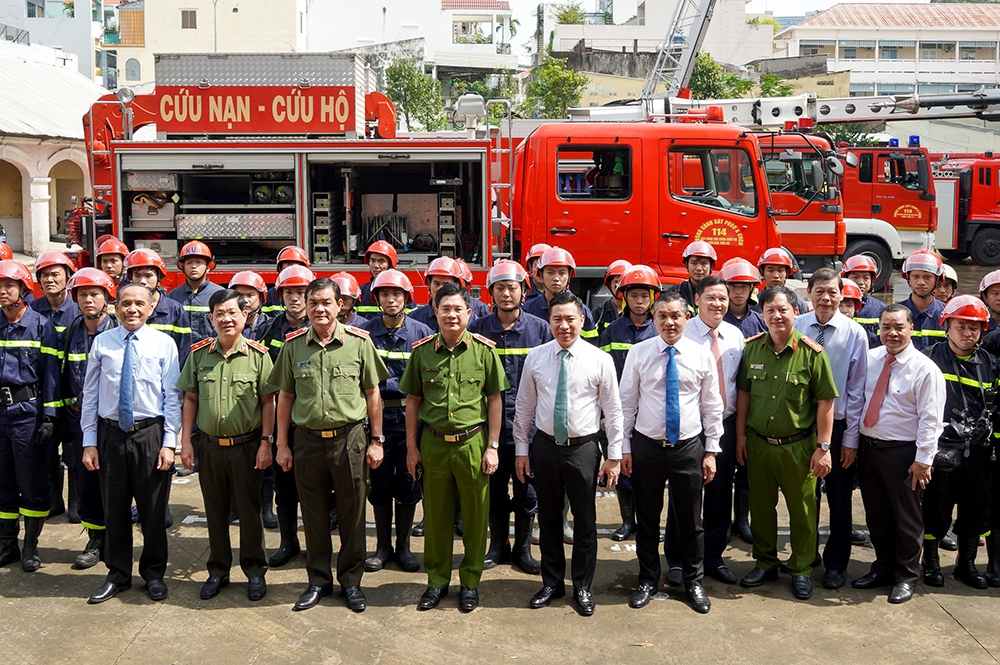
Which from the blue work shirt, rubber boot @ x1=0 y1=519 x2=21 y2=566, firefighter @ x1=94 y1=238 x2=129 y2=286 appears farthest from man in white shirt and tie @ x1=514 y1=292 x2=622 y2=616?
firefighter @ x1=94 y1=238 x2=129 y2=286

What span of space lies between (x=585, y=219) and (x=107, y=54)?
45376mm

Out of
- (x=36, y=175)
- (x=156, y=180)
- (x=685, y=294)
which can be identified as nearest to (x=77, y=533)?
(x=156, y=180)

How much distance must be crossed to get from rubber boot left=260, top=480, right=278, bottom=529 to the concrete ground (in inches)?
34.1

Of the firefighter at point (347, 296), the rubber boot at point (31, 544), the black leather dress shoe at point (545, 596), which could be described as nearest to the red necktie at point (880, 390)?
the black leather dress shoe at point (545, 596)

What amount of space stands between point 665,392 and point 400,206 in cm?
473

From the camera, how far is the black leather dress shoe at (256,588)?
542 centimetres

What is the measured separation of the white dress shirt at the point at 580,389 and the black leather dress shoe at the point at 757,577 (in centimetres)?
112

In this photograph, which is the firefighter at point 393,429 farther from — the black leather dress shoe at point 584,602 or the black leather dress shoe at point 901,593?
the black leather dress shoe at point 901,593

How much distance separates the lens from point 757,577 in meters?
5.62

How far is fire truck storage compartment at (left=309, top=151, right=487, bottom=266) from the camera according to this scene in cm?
Answer: 897

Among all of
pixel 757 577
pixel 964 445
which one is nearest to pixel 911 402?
pixel 964 445

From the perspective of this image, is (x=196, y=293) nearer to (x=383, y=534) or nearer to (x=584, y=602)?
(x=383, y=534)

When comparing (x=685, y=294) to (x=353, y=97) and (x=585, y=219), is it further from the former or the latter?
(x=353, y=97)

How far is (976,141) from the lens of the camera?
38.1m
